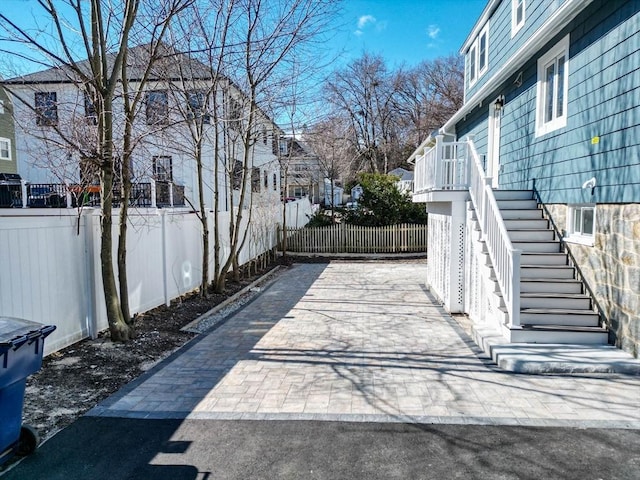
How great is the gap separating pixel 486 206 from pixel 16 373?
6.21m

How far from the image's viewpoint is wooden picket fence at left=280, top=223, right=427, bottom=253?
17500mm

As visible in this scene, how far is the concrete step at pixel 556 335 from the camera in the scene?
18.3 feet

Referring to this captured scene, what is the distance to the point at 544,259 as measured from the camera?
265 inches

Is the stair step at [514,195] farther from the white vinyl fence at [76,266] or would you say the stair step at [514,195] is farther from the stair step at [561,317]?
the white vinyl fence at [76,266]

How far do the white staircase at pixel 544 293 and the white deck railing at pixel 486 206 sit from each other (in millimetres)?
221

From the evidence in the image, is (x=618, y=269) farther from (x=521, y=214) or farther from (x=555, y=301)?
(x=521, y=214)

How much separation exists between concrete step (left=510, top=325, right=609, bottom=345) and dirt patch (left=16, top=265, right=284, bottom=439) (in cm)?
458

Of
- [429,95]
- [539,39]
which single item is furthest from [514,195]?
[429,95]

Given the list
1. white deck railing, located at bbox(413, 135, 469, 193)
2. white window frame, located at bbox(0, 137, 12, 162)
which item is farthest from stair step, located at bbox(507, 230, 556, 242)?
white window frame, located at bbox(0, 137, 12, 162)

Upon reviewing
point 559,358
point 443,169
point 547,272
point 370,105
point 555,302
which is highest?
point 370,105

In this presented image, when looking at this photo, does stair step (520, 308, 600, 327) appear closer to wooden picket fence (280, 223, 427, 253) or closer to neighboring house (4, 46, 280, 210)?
neighboring house (4, 46, 280, 210)

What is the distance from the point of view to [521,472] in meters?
3.01

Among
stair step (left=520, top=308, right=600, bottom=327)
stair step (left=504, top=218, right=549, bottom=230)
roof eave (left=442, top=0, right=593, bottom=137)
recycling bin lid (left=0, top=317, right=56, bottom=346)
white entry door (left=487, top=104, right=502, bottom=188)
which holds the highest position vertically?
roof eave (left=442, top=0, right=593, bottom=137)

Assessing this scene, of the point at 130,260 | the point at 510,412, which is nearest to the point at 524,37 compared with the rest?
the point at 510,412
